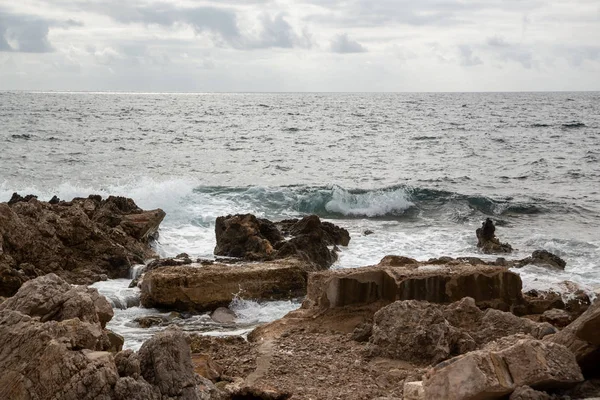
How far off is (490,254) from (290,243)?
5082mm

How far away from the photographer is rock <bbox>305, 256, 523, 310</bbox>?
984cm

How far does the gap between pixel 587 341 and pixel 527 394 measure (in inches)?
41.9

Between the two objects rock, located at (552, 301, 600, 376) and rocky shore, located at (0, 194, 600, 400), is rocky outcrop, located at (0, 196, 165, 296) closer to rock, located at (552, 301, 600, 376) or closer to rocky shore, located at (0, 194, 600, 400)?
rocky shore, located at (0, 194, 600, 400)

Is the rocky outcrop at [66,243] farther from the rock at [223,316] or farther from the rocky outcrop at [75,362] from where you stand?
the rocky outcrop at [75,362]

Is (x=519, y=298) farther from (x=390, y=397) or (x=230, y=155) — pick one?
(x=230, y=155)

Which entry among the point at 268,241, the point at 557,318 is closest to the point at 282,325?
the point at 557,318

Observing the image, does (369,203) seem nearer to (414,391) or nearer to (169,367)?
(414,391)

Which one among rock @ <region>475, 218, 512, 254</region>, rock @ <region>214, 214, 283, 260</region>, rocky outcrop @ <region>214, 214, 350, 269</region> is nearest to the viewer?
rocky outcrop @ <region>214, 214, 350, 269</region>

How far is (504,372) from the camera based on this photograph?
222 inches

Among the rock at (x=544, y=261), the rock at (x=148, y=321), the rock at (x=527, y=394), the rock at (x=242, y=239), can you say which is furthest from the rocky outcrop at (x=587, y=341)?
the rock at (x=544, y=261)

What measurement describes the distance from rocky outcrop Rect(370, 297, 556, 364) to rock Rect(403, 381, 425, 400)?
4.82ft

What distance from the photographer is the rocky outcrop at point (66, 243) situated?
41.8 feet

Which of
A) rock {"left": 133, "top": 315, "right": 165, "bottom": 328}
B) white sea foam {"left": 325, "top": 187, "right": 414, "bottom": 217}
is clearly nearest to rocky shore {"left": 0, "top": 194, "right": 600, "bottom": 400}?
rock {"left": 133, "top": 315, "right": 165, "bottom": 328}

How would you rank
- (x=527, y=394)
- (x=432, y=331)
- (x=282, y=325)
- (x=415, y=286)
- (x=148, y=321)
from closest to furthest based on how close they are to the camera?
(x=527, y=394) < (x=432, y=331) < (x=282, y=325) < (x=415, y=286) < (x=148, y=321)
